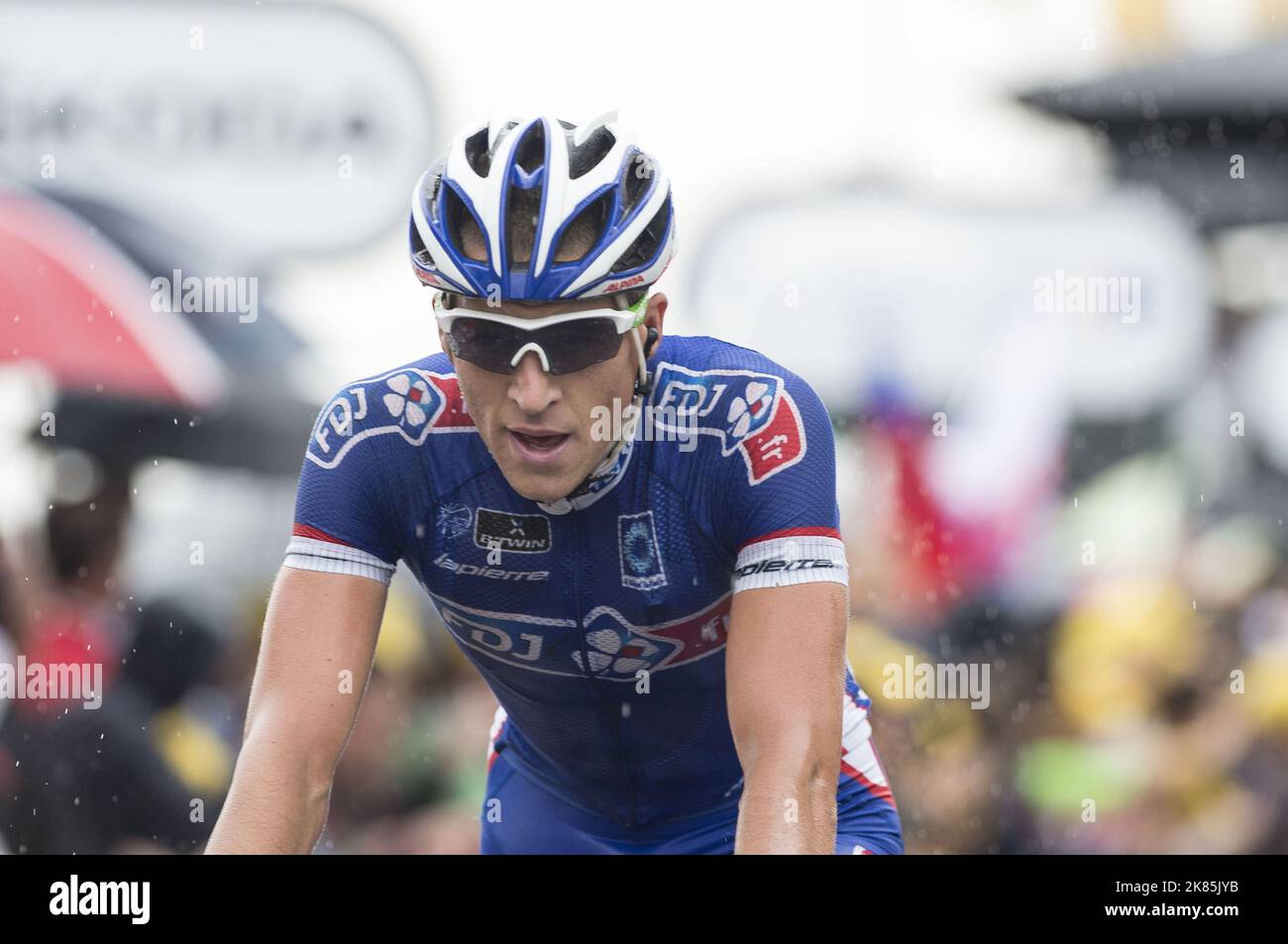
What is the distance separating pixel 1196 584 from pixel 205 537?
493 cm

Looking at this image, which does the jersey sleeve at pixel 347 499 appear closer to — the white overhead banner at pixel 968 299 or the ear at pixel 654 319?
the ear at pixel 654 319

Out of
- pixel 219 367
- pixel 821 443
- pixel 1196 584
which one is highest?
pixel 821 443

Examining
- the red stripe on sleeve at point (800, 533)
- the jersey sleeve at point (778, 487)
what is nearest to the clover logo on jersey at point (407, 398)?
the jersey sleeve at point (778, 487)

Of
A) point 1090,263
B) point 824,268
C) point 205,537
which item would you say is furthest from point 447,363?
point 1090,263

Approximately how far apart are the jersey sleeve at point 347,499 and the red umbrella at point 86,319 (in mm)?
5075

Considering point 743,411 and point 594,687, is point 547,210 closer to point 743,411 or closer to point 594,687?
point 743,411

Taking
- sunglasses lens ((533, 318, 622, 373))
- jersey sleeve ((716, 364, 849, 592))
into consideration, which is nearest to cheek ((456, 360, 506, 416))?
sunglasses lens ((533, 318, 622, 373))

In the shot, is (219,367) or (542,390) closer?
(542,390)

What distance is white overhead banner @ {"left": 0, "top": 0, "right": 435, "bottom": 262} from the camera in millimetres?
8383

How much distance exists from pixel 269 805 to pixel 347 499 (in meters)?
0.60
